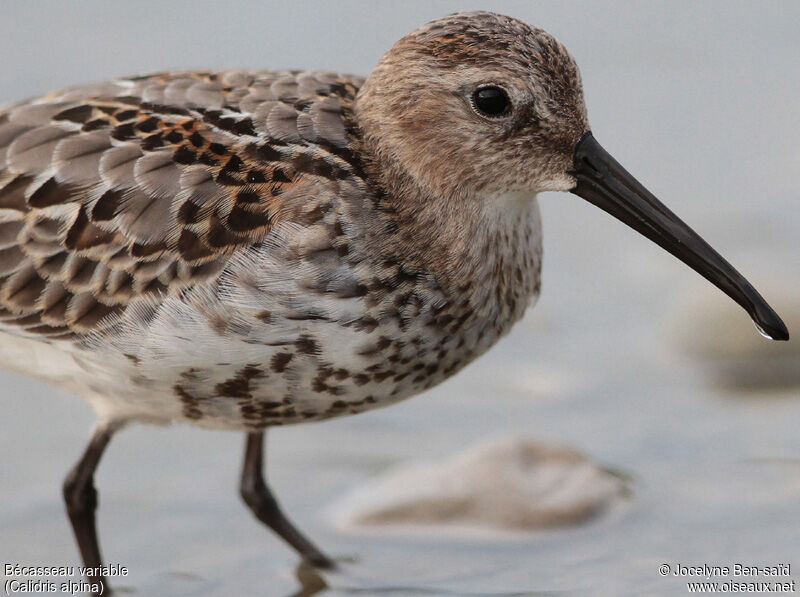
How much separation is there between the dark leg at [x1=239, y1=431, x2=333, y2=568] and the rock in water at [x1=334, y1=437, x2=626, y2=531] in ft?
0.95

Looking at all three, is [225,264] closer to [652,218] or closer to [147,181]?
[147,181]

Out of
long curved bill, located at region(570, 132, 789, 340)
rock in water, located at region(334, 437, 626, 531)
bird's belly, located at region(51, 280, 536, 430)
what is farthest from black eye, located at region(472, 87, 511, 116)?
rock in water, located at region(334, 437, 626, 531)

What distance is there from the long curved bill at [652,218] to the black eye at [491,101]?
36 cm

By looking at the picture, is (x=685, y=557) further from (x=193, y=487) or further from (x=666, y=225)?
(x=193, y=487)

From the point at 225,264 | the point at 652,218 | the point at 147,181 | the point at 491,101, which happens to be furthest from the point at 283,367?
the point at 652,218

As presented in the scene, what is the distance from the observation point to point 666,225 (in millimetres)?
5754

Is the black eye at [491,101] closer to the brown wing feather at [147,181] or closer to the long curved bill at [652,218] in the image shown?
the long curved bill at [652,218]

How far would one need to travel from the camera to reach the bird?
5.57 m

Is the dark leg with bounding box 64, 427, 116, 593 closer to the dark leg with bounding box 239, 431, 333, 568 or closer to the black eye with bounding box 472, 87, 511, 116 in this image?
the dark leg with bounding box 239, 431, 333, 568

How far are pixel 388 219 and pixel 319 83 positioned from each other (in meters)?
0.77

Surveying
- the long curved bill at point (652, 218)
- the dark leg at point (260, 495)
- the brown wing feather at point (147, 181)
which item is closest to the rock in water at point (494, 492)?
the dark leg at point (260, 495)

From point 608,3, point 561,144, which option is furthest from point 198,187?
point 608,3

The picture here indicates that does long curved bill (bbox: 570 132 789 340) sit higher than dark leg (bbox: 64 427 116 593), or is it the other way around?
long curved bill (bbox: 570 132 789 340)

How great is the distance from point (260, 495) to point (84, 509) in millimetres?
800
